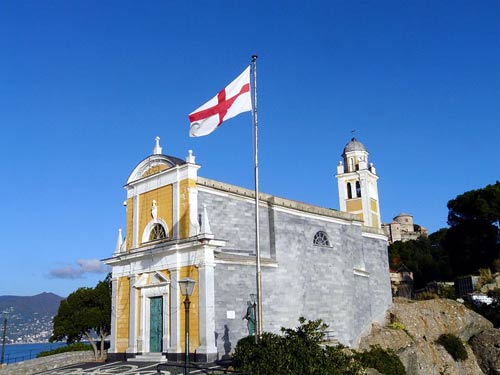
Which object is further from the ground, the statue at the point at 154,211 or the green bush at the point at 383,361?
the statue at the point at 154,211

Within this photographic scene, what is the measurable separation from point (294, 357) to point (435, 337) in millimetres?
20626

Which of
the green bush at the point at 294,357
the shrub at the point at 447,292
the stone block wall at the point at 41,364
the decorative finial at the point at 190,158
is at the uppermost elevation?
the decorative finial at the point at 190,158

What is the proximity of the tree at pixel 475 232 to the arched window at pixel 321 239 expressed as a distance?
1117 inches

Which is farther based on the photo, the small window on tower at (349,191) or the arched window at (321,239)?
the small window on tower at (349,191)

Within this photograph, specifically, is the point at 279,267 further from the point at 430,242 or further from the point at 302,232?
the point at 430,242

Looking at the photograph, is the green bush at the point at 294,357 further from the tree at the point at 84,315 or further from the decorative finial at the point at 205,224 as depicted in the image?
the tree at the point at 84,315

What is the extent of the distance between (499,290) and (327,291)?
803 inches

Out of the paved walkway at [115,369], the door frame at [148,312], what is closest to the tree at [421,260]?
the door frame at [148,312]

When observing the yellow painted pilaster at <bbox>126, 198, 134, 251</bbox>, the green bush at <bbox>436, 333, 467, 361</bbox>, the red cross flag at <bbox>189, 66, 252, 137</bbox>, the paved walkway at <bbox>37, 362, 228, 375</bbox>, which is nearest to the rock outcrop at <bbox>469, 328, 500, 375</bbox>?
the green bush at <bbox>436, 333, 467, 361</bbox>

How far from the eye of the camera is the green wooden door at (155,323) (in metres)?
22.5

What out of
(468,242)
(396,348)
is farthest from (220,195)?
(468,242)

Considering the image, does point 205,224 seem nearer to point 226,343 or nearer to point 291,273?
point 226,343

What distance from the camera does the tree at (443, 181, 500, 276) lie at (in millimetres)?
49969

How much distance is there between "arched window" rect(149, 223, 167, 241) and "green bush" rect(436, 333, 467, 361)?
1966cm
